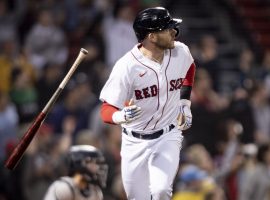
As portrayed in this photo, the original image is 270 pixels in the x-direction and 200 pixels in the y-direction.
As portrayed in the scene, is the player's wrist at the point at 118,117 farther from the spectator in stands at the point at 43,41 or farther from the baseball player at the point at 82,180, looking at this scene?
the spectator in stands at the point at 43,41

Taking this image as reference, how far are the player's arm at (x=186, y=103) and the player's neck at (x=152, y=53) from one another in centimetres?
35

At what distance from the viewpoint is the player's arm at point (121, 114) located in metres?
8.70

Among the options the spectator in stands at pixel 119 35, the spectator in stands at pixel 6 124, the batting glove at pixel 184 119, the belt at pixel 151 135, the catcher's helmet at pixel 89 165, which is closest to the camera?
the batting glove at pixel 184 119

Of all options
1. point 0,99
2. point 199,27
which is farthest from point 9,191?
point 199,27

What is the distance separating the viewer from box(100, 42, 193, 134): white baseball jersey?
9156 mm

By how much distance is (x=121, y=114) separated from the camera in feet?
28.9

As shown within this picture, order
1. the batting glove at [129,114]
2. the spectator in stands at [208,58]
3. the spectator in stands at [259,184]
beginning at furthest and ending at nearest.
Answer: the spectator in stands at [208,58] → the spectator in stands at [259,184] → the batting glove at [129,114]

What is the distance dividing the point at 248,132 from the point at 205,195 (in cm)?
308

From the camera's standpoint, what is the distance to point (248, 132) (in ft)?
51.8

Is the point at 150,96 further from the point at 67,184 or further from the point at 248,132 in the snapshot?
the point at 248,132

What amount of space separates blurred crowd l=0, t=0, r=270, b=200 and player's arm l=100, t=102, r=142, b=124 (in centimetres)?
378

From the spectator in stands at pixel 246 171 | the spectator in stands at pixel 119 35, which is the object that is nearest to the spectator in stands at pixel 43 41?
the spectator in stands at pixel 119 35

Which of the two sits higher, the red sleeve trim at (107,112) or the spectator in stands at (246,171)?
the red sleeve trim at (107,112)

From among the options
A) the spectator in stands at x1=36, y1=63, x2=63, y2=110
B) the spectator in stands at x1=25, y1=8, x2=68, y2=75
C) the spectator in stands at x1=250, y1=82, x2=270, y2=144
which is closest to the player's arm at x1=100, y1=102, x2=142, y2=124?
the spectator in stands at x1=36, y1=63, x2=63, y2=110
